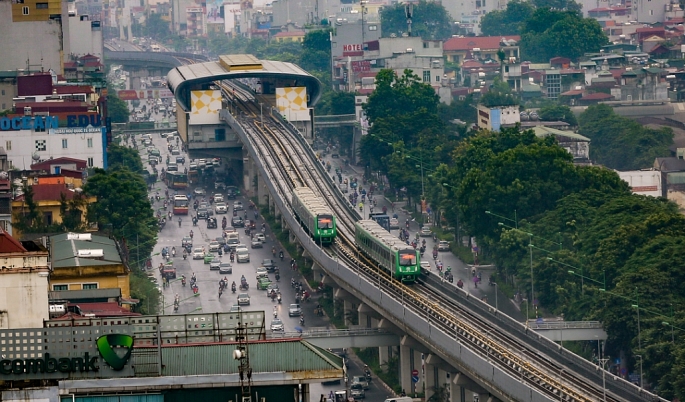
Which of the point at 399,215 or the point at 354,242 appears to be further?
the point at 399,215

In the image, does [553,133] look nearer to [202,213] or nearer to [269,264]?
[202,213]

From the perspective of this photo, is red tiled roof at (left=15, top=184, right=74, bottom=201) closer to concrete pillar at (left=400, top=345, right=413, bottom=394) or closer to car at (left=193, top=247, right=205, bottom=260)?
car at (left=193, top=247, right=205, bottom=260)

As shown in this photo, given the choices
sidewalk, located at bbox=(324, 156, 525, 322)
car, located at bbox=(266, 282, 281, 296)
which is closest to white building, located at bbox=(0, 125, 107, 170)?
sidewalk, located at bbox=(324, 156, 525, 322)

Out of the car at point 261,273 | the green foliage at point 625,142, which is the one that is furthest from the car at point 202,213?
the green foliage at point 625,142

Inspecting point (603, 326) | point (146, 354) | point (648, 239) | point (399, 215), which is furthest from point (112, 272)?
point (399, 215)

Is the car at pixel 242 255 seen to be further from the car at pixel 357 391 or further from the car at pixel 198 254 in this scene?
the car at pixel 357 391

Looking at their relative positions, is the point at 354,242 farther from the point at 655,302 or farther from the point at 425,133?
the point at 425,133
